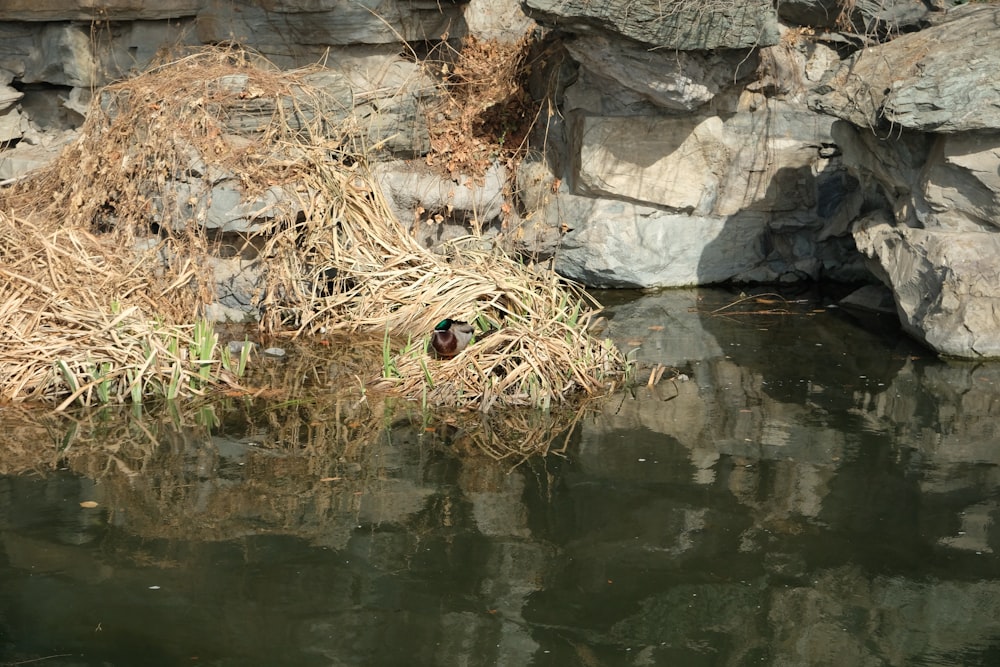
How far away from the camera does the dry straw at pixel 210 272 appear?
6.16m

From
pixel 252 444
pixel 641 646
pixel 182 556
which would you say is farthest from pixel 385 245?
pixel 641 646

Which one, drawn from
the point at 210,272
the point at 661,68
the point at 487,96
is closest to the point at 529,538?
the point at 210,272

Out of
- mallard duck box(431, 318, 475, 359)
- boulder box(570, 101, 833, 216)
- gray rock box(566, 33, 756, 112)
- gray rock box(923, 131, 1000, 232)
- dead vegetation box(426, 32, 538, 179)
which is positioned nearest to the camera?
mallard duck box(431, 318, 475, 359)

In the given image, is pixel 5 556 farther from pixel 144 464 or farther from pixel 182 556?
pixel 144 464

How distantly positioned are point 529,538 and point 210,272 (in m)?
4.09

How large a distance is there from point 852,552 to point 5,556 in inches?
126

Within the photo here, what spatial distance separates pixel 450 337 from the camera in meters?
6.54

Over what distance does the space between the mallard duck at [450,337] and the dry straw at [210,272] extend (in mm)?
117

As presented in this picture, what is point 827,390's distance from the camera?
6.38 metres

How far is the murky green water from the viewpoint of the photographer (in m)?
3.74

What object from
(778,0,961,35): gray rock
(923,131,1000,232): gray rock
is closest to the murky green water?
(923,131,1000,232): gray rock

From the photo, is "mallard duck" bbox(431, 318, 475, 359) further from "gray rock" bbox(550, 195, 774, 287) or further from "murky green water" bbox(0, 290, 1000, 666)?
Answer: "gray rock" bbox(550, 195, 774, 287)

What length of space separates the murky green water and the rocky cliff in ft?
7.55

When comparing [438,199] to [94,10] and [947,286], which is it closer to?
[94,10]
